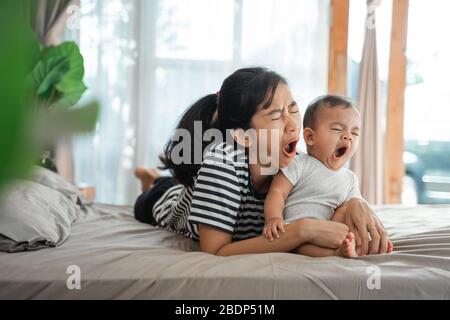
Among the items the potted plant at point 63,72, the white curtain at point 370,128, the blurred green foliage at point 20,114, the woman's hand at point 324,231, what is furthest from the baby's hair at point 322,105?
the white curtain at point 370,128

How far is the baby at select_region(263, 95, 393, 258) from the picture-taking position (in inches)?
46.7

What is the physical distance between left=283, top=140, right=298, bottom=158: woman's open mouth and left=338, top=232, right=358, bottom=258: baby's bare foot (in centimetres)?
25

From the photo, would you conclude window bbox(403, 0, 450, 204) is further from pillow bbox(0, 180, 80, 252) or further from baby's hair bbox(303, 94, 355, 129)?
pillow bbox(0, 180, 80, 252)

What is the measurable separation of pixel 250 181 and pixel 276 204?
0.41ft

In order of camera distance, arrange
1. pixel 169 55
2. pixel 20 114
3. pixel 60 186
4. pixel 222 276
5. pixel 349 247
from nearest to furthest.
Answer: pixel 20 114 < pixel 222 276 < pixel 349 247 < pixel 60 186 < pixel 169 55

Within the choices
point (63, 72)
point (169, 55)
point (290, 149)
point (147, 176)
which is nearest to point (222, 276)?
point (290, 149)

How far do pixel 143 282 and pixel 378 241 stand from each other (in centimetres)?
54

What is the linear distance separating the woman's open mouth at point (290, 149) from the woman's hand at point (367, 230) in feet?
0.67

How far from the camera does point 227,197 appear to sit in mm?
1119

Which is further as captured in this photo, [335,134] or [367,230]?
[335,134]

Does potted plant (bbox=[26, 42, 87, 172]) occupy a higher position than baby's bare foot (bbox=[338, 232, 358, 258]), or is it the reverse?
potted plant (bbox=[26, 42, 87, 172])

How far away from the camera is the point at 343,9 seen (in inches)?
128

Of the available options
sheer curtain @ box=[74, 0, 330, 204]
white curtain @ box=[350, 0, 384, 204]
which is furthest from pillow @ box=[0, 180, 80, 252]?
white curtain @ box=[350, 0, 384, 204]

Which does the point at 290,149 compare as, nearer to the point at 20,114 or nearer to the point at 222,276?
the point at 222,276
